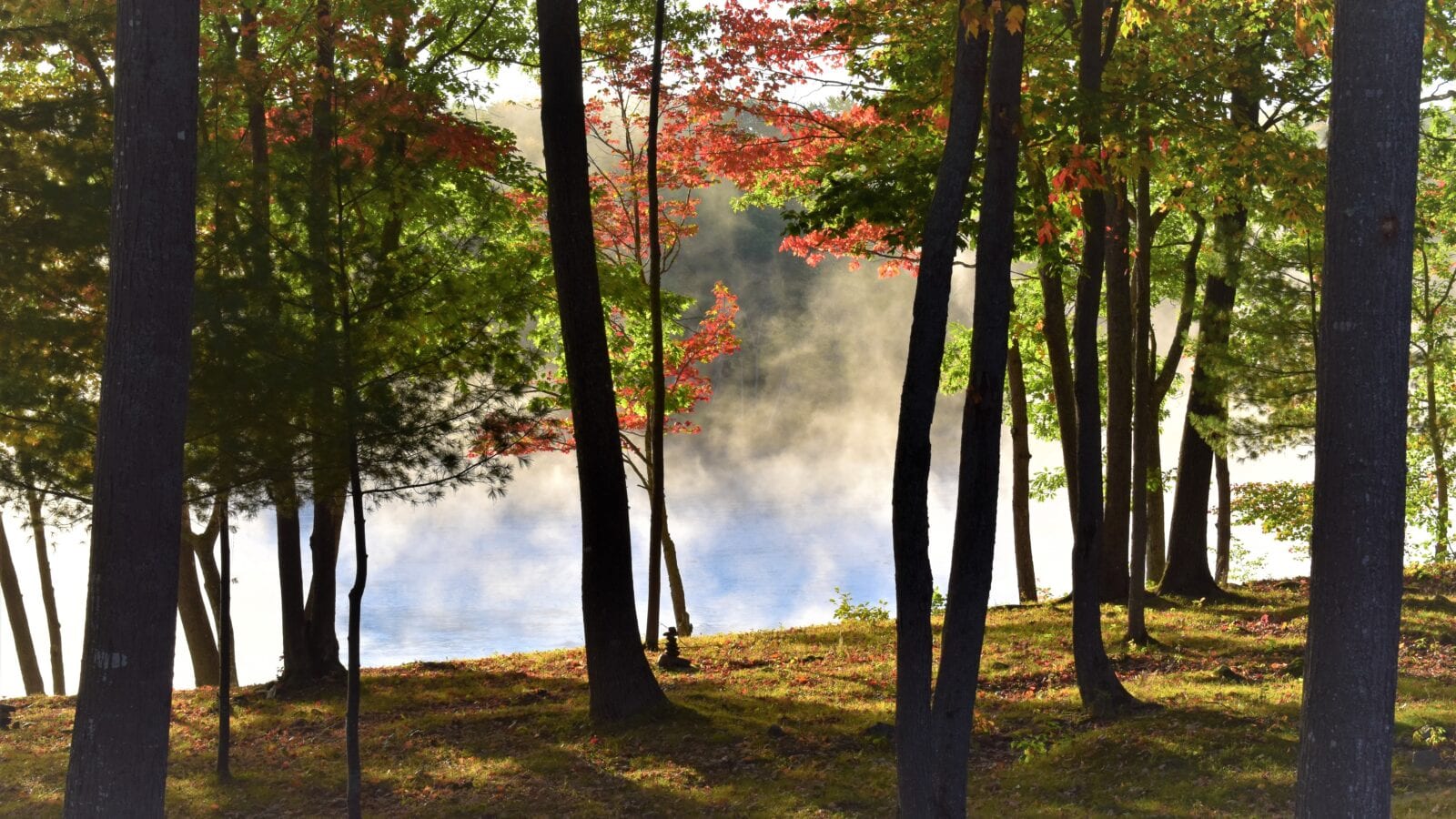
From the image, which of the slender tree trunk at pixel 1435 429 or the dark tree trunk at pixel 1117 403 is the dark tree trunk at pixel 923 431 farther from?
the slender tree trunk at pixel 1435 429

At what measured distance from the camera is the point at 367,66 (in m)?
→ 10.0

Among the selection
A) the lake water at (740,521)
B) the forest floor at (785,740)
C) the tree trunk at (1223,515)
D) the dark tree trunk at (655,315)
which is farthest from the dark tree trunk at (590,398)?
the lake water at (740,521)

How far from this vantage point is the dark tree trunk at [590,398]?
9.06 meters

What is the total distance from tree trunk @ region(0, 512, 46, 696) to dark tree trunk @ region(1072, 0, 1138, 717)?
1347cm

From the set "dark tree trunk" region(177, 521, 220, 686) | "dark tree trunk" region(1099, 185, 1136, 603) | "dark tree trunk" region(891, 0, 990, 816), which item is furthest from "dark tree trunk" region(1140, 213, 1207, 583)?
"dark tree trunk" region(177, 521, 220, 686)

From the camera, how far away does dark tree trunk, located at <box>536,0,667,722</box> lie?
9062 millimetres

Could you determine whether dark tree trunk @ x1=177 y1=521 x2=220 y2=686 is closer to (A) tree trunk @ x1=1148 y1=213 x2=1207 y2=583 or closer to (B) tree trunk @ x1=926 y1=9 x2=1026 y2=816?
(B) tree trunk @ x1=926 y1=9 x2=1026 y2=816

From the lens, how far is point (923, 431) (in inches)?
232

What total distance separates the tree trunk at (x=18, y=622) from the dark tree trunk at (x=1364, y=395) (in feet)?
51.2

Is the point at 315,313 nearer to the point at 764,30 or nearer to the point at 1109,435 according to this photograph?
the point at 764,30

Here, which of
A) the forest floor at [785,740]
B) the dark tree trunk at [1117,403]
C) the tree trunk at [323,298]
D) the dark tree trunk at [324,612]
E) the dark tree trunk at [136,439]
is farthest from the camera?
the dark tree trunk at [324,612]

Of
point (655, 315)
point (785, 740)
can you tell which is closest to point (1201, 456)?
point (655, 315)

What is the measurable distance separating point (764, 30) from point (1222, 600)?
29.2 ft

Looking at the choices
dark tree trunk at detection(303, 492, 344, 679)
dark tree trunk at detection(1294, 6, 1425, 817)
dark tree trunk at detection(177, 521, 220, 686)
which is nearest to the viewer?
dark tree trunk at detection(1294, 6, 1425, 817)
